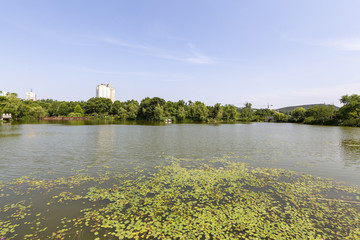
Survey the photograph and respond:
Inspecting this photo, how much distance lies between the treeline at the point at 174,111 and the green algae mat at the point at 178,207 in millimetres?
82818

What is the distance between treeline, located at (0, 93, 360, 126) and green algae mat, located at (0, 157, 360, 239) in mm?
82818

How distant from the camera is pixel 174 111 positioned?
119 m

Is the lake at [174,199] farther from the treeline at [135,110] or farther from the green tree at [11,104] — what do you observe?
the treeline at [135,110]

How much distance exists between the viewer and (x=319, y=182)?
1095cm

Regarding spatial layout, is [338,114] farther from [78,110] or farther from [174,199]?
[78,110]

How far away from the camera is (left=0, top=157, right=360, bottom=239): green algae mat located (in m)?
5.93

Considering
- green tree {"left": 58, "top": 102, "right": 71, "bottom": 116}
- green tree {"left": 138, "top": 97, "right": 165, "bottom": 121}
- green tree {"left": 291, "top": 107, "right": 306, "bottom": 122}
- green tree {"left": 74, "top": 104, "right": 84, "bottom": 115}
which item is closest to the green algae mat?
green tree {"left": 138, "top": 97, "right": 165, "bottom": 121}

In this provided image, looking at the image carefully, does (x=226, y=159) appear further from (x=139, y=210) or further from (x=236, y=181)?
(x=139, y=210)

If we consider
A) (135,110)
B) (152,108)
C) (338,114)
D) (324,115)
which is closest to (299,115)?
(324,115)

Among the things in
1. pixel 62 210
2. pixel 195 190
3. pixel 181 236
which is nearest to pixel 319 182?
pixel 195 190

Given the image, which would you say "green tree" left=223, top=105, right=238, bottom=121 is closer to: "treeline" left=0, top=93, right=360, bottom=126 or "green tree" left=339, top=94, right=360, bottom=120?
"treeline" left=0, top=93, right=360, bottom=126

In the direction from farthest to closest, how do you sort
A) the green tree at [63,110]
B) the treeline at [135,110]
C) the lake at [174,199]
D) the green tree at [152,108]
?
1. the green tree at [63,110]
2. the green tree at [152,108]
3. the treeline at [135,110]
4. the lake at [174,199]

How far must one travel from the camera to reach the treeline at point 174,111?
77375 mm

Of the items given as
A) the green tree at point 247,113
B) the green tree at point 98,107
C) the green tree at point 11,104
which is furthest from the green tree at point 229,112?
the green tree at point 11,104
